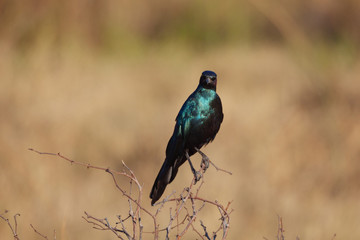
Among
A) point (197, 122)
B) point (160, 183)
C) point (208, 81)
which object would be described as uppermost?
point (208, 81)

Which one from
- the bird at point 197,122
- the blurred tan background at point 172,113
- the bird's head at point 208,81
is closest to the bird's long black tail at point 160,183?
the bird at point 197,122

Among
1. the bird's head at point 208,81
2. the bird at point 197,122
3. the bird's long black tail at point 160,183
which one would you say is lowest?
the bird's long black tail at point 160,183

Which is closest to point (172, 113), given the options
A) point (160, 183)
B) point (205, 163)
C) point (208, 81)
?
point (208, 81)

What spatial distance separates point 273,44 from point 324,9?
138 cm

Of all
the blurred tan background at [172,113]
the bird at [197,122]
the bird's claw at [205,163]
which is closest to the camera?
the bird's claw at [205,163]

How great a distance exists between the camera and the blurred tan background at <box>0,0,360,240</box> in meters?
5.97

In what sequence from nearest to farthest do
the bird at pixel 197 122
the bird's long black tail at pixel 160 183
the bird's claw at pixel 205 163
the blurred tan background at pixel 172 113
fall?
the bird's long black tail at pixel 160 183 → the bird's claw at pixel 205 163 → the bird at pixel 197 122 → the blurred tan background at pixel 172 113

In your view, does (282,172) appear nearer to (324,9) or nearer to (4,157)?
(4,157)

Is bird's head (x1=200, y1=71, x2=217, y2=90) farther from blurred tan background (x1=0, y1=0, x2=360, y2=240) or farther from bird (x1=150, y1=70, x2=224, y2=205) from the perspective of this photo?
blurred tan background (x1=0, y1=0, x2=360, y2=240)

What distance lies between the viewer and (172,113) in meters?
8.37

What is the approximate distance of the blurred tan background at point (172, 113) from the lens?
5.97 m

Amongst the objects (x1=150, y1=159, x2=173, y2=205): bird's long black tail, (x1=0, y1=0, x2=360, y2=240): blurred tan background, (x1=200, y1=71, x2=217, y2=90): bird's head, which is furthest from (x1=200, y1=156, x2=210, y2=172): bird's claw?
(x1=0, y1=0, x2=360, y2=240): blurred tan background

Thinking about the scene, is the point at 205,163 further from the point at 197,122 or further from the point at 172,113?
the point at 172,113

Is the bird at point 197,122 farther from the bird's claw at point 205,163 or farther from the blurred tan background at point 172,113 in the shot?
the blurred tan background at point 172,113
